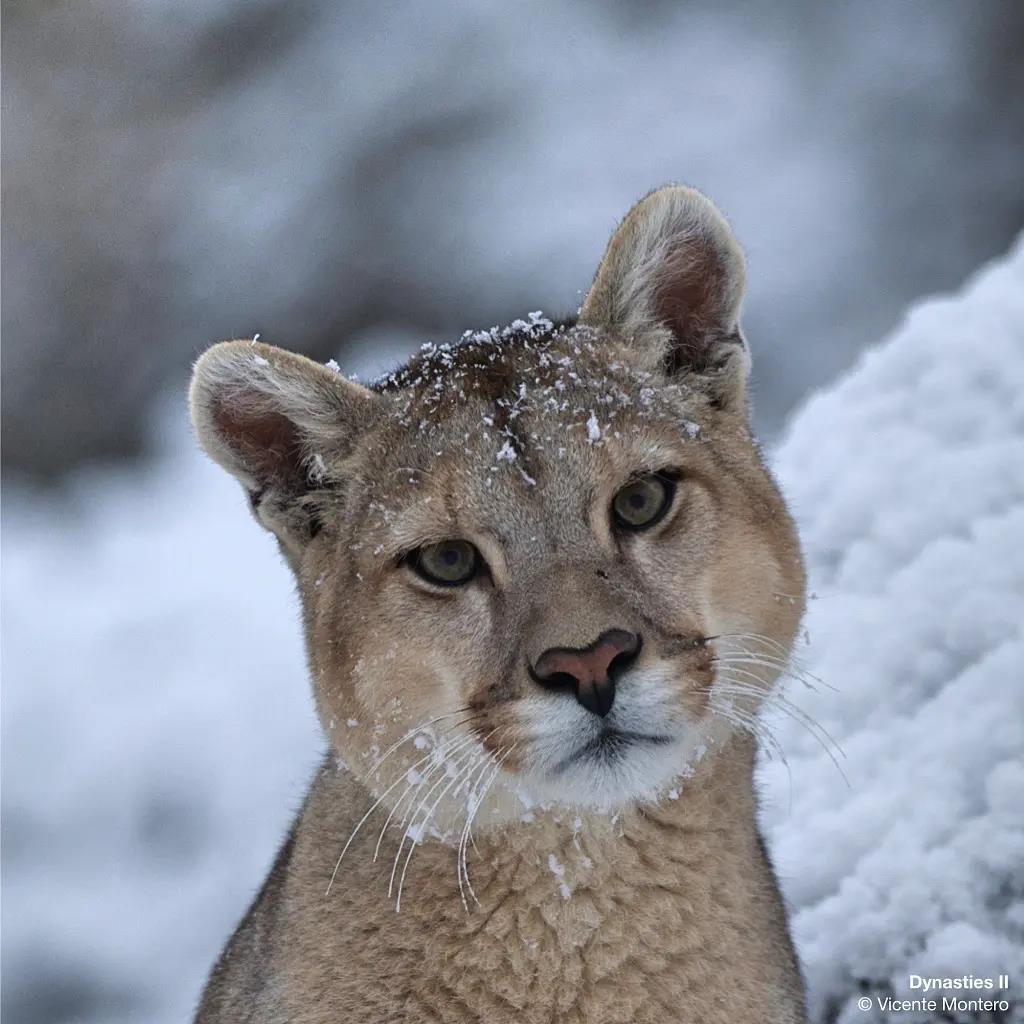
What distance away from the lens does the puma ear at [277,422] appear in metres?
3.60

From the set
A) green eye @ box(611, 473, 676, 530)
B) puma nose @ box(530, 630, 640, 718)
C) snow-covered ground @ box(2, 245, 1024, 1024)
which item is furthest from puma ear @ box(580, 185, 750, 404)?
snow-covered ground @ box(2, 245, 1024, 1024)

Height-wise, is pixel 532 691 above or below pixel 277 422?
below

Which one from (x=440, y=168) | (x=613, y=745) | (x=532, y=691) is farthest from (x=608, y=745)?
(x=440, y=168)

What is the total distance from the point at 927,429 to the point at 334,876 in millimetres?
3355

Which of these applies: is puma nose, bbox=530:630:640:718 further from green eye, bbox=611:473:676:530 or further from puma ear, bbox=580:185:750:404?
puma ear, bbox=580:185:750:404

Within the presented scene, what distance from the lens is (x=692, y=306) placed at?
12.5 feet

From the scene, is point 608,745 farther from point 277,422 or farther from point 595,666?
point 277,422

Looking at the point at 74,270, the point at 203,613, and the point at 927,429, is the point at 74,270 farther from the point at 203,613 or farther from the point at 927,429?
the point at 927,429

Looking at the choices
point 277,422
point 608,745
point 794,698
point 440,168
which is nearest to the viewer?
point 608,745

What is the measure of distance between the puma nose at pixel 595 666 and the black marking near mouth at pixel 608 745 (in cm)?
7

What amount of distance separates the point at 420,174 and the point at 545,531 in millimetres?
8493

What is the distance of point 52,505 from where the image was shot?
10.1 meters

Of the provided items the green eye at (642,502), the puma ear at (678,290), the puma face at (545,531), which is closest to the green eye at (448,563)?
the puma face at (545,531)

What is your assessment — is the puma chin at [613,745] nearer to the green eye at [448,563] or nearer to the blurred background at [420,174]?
the green eye at [448,563]
